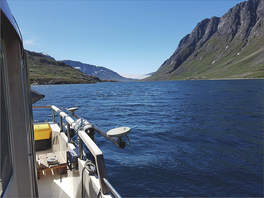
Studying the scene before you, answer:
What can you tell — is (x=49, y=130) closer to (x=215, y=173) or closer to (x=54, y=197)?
(x=54, y=197)

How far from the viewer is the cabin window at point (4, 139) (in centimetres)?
218

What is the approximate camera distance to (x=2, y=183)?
2.15 m

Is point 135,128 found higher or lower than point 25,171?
lower

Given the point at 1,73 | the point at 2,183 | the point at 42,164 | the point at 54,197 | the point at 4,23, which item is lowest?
the point at 54,197

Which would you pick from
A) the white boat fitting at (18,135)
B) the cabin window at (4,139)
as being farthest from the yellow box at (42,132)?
the cabin window at (4,139)

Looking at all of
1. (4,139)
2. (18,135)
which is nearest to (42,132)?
(18,135)

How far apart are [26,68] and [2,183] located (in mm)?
1979

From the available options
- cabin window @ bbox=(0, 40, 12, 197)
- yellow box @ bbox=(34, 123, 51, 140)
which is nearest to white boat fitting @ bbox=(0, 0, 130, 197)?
cabin window @ bbox=(0, 40, 12, 197)

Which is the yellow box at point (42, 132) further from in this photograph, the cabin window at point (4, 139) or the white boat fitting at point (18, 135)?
the cabin window at point (4, 139)

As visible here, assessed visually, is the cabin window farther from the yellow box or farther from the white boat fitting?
the yellow box

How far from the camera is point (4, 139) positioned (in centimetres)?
234

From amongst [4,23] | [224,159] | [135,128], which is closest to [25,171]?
[4,23]

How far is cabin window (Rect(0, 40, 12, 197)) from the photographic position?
218 cm

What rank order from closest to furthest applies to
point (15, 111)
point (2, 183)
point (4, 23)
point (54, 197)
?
point (2, 183) → point (4, 23) → point (15, 111) → point (54, 197)
